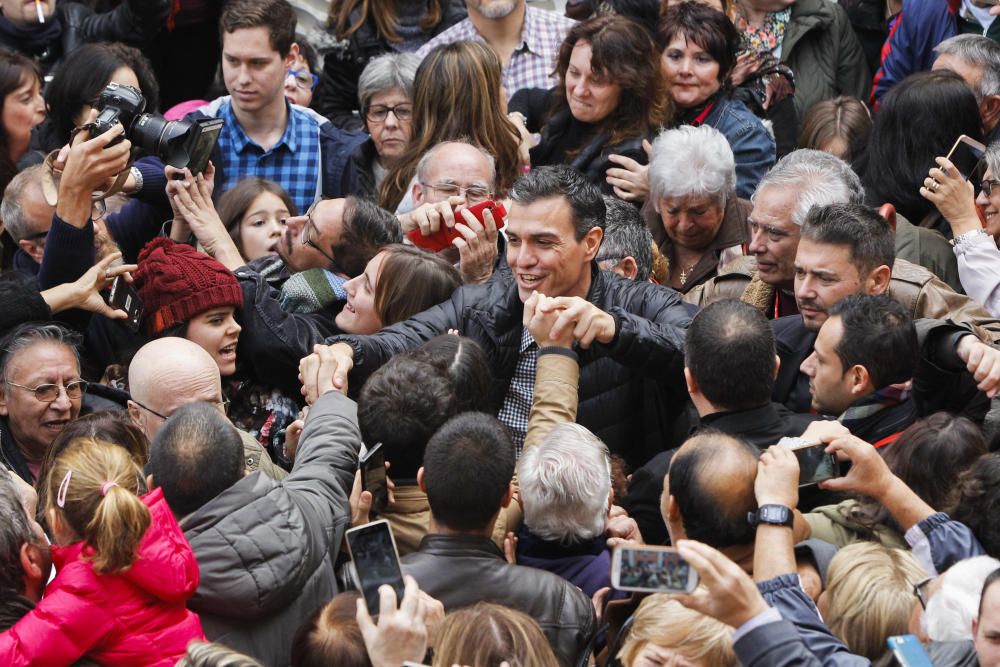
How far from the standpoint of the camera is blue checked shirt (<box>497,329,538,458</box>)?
4.95 metres

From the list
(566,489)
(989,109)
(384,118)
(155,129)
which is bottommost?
(384,118)

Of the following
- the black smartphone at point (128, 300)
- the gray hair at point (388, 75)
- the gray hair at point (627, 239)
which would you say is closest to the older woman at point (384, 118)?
the gray hair at point (388, 75)

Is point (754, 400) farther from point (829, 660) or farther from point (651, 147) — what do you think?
point (651, 147)

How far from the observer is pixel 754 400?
13.7 ft

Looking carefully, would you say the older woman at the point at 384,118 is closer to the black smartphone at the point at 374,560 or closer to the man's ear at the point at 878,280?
the man's ear at the point at 878,280

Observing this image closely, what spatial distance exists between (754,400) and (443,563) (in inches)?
43.2

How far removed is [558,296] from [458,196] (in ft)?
3.65

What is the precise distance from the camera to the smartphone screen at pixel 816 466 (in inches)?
143

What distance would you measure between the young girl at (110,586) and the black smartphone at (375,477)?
595 millimetres

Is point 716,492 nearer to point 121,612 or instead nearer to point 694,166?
point 121,612

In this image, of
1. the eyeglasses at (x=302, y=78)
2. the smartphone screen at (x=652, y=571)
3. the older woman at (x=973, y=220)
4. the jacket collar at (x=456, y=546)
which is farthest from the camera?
the eyeglasses at (x=302, y=78)

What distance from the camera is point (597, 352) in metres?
4.75

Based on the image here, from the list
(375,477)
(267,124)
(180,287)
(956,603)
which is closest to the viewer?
(956,603)

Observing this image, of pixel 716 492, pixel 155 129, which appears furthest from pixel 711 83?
pixel 716 492
